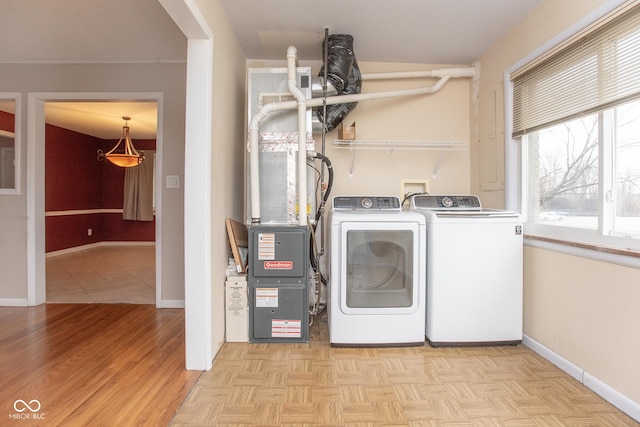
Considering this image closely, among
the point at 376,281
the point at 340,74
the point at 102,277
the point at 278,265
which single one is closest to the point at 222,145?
the point at 278,265

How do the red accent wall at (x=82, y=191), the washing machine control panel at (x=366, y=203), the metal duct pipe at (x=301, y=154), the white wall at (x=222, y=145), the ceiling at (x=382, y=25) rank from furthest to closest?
the red accent wall at (x=82, y=191)
the washing machine control panel at (x=366, y=203)
the metal duct pipe at (x=301, y=154)
the ceiling at (x=382, y=25)
the white wall at (x=222, y=145)

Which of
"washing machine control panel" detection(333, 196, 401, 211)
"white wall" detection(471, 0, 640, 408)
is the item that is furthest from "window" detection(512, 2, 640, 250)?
"washing machine control panel" detection(333, 196, 401, 211)

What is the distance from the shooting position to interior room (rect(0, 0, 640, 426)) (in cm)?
158

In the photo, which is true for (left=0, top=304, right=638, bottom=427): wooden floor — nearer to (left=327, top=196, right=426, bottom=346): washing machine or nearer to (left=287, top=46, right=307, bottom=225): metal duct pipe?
(left=327, top=196, right=426, bottom=346): washing machine

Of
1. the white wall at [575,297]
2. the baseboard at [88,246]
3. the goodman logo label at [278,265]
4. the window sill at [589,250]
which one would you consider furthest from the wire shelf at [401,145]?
the baseboard at [88,246]

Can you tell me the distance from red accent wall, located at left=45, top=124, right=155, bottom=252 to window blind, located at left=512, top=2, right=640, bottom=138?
7.04 m

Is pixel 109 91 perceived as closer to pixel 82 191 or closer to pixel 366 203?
pixel 366 203

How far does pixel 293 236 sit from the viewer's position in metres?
2.17

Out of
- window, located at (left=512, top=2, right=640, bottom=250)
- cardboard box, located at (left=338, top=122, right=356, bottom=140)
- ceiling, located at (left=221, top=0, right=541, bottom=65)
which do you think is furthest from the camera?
cardboard box, located at (left=338, top=122, right=356, bottom=140)

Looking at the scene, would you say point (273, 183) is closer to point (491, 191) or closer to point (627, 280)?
point (491, 191)

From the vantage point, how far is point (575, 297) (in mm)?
1785

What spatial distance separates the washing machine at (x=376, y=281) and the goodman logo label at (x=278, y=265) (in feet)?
0.98

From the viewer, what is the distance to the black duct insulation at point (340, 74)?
8.05 feet

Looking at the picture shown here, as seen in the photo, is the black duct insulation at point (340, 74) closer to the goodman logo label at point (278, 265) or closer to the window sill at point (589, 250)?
the goodman logo label at point (278, 265)
